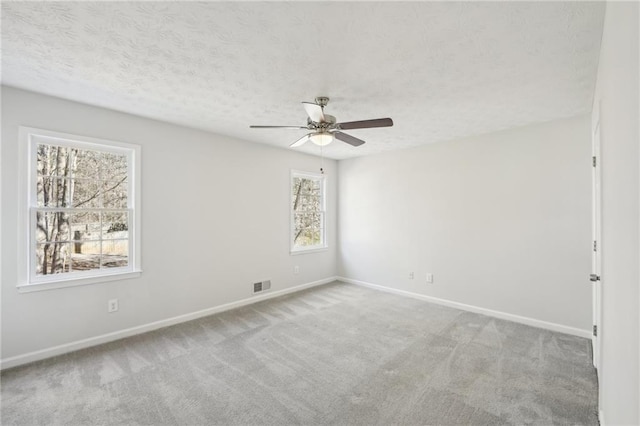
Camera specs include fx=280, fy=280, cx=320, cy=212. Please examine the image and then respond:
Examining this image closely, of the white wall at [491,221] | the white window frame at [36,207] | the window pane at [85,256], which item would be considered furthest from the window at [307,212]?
the window pane at [85,256]

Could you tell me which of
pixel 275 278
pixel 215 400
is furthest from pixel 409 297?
pixel 215 400

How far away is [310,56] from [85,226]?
2.97m

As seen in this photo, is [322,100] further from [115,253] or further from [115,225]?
[115,253]

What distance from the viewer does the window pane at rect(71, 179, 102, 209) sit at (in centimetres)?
298

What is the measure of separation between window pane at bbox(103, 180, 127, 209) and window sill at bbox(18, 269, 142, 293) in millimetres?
775

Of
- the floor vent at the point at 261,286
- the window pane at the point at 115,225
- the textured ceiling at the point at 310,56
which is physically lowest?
the floor vent at the point at 261,286

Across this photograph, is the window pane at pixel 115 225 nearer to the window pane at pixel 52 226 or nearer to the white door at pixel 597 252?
the window pane at pixel 52 226

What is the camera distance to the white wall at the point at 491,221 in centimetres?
329

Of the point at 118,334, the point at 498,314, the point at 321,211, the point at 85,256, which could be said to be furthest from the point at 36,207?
the point at 498,314

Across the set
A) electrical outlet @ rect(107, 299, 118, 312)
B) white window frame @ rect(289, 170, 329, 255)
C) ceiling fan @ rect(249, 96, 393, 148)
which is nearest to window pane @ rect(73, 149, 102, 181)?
electrical outlet @ rect(107, 299, 118, 312)

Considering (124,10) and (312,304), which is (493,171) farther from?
(124,10)

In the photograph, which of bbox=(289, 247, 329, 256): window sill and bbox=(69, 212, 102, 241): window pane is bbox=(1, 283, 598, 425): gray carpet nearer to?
bbox=(69, 212, 102, 241): window pane

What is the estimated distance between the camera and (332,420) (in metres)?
1.94

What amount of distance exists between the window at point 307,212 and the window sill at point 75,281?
2474mm
